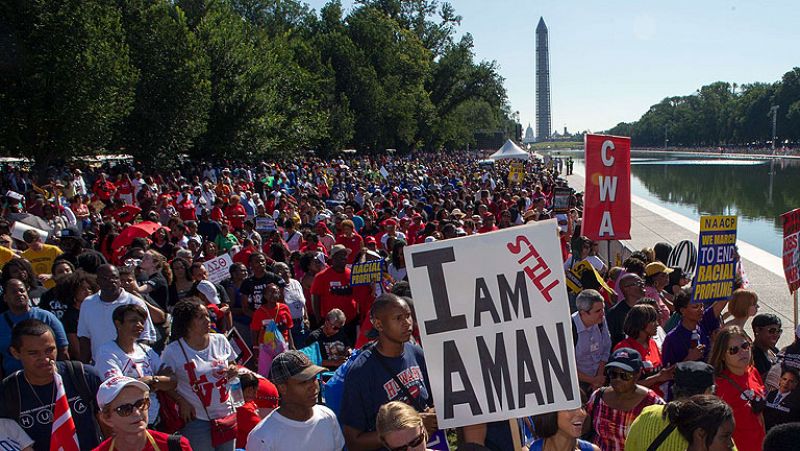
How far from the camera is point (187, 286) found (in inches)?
316

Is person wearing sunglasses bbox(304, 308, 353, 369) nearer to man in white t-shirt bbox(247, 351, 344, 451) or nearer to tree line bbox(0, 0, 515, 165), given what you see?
man in white t-shirt bbox(247, 351, 344, 451)

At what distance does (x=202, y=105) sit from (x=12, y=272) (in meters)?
25.0

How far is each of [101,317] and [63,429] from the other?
1813 mm

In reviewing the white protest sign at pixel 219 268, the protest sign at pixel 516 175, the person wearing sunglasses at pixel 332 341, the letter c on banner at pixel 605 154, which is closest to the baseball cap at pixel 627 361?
the person wearing sunglasses at pixel 332 341

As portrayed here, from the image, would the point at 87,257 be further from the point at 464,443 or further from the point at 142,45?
the point at 142,45

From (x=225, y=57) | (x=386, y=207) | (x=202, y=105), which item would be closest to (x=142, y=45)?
(x=202, y=105)

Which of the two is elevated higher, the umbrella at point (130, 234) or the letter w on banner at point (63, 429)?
the umbrella at point (130, 234)

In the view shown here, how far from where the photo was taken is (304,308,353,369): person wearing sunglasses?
6466mm

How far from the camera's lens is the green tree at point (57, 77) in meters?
21.5

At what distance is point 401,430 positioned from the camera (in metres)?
3.36

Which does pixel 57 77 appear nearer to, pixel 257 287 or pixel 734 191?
pixel 257 287

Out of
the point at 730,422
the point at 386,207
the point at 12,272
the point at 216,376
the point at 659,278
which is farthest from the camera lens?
the point at 386,207

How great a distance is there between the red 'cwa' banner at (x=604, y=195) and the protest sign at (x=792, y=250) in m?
1.67

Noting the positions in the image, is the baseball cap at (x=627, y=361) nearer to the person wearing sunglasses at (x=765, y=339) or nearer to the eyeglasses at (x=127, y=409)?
the person wearing sunglasses at (x=765, y=339)
